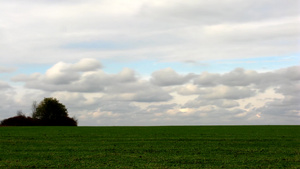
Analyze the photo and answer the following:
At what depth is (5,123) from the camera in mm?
76875

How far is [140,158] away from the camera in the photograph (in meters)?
17.6

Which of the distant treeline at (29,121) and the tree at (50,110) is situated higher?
the tree at (50,110)

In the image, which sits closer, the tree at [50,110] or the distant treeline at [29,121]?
the distant treeline at [29,121]

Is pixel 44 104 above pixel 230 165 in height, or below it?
above

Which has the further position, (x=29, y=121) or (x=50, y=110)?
(x=50, y=110)

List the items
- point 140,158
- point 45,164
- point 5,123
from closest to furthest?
1. point 45,164
2. point 140,158
3. point 5,123

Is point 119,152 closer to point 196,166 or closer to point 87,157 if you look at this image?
point 87,157

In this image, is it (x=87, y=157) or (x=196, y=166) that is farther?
(x=87, y=157)

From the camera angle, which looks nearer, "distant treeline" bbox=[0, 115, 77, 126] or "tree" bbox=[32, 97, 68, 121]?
"distant treeline" bbox=[0, 115, 77, 126]

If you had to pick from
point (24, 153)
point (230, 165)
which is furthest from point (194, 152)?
point (24, 153)

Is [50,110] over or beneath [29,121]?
over

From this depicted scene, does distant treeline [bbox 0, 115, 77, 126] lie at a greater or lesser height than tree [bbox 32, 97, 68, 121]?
lesser

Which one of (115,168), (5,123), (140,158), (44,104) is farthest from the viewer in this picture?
(44,104)

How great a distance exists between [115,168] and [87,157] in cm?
373
